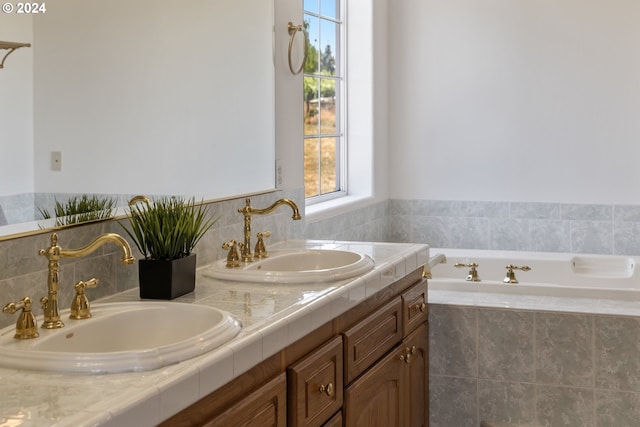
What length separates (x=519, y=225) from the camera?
4.84 m

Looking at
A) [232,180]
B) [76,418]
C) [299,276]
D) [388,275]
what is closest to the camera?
[76,418]

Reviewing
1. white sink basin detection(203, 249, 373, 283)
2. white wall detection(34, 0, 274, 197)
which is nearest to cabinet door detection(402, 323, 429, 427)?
white sink basin detection(203, 249, 373, 283)

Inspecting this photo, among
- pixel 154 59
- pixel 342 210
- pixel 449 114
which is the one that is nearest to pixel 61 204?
pixel 154 59

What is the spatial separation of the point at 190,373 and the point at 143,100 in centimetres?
113

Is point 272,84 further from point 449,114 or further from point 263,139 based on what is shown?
point 449,114

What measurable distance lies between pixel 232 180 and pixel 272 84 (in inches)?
19.4

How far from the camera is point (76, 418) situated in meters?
1.20

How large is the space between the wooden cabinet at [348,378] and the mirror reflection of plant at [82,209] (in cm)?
62

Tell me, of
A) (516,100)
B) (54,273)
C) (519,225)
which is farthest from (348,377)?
(516,100)

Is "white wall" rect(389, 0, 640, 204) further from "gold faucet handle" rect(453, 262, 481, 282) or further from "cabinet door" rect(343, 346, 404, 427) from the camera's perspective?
"cabinet door" rect(343, 346, 404, 427)

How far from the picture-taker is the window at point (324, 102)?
4.44 metres

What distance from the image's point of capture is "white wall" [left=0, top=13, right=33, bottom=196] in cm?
184

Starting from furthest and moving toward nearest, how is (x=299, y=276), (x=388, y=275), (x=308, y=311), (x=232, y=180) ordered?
(x=232, y=180) → (x=388, y=275) → (x=299, y=276) → (x=308, y=311)

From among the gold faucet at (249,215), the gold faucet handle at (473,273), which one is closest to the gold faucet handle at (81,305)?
the gold faucet at (249,215)
